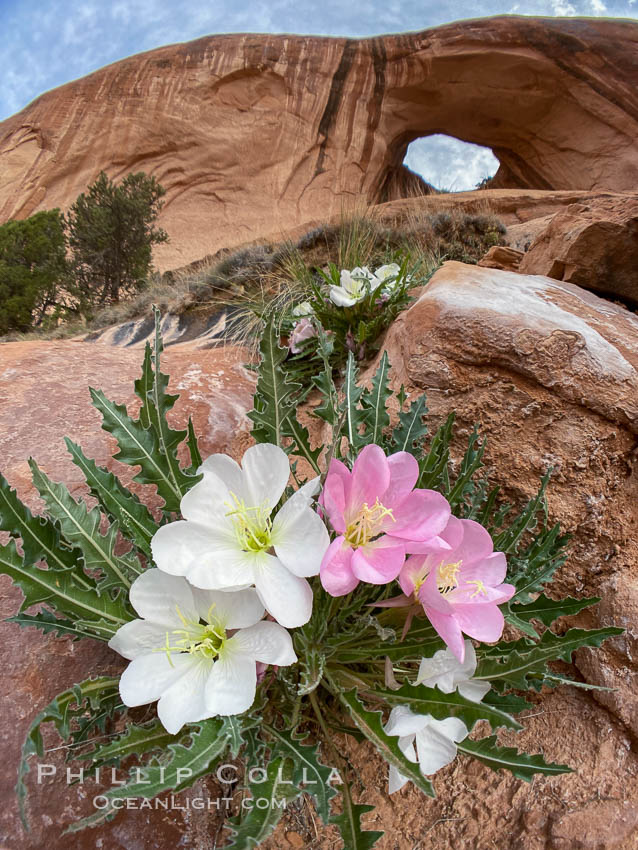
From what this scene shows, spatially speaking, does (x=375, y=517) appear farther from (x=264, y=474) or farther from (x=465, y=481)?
(x=465, y=481)

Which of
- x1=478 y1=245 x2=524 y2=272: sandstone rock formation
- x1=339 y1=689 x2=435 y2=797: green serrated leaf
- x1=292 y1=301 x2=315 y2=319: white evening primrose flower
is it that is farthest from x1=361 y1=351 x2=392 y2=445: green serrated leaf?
x1=478 y1=245 x2=524 y2=272: sandstone rock formation

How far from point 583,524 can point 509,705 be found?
68 centimetres

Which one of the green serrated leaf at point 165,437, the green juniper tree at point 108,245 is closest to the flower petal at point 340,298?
the green serrated leaf at point 165,437

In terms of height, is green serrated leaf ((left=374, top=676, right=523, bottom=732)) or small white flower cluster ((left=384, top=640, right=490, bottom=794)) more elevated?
green serrated leaf ((left=374, top=676, right=523, bottom=732))

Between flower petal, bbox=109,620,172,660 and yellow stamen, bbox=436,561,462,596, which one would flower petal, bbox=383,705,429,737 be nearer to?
yellow stamen, bbox=436,561,462,596

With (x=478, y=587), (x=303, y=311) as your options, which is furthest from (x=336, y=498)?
(x=303, y=311)

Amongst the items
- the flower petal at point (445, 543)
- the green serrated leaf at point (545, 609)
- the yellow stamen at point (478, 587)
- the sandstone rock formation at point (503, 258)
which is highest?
the sandstone rock formation at point (503, 258)

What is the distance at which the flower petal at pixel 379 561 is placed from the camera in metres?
0.78

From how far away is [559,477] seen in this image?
1.45 meters

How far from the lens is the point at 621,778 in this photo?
1143mm

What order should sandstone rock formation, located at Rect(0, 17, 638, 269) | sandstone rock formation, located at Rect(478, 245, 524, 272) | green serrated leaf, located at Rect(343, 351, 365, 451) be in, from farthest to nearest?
sandstone rock formation, located at Rect(0, 17, 638, 269) < sandstone rock formation, located at Rect(478, 245, 524, 272) < green serrated leaf, located at Rect(343, 351, 365, 451)

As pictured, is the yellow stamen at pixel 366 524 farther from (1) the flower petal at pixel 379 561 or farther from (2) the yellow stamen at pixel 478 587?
(2) the yellow stamen at pixel 478 587

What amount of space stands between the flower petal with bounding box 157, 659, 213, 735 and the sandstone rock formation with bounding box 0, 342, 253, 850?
0.38m

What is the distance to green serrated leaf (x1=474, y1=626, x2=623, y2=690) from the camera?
84cm
